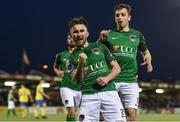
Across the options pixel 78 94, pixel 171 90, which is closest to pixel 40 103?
pixel 78 94

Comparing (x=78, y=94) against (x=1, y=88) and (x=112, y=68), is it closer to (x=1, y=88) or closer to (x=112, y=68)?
(x=112, y=68)

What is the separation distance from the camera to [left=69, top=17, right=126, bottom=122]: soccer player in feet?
24.1

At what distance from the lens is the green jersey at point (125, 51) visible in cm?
948

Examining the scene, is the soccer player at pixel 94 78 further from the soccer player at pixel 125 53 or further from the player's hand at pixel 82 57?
the soccer player at pixel 125 53

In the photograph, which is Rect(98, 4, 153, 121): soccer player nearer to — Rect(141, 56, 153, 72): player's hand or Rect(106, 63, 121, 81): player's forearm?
Rect(141, 56, 153, 72): player's hand

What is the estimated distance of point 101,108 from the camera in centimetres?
743

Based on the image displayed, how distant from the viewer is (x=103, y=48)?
757 centimetres

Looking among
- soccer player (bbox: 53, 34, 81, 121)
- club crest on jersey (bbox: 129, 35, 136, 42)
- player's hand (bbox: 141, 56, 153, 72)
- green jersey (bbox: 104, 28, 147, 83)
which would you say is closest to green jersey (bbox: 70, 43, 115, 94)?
green jersey (bbox: 104, 28, 147, 83)

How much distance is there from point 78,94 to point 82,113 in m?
4.45

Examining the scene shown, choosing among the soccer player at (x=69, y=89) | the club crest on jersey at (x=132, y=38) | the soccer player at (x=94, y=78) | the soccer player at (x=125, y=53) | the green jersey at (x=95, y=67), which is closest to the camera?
the soccer player at (x=94, y=78)

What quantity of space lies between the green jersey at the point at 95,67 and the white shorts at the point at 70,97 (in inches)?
160

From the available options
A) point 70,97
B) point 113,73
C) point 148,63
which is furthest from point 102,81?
point 70,97

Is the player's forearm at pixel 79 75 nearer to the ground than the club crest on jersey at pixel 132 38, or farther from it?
nearer to the ground

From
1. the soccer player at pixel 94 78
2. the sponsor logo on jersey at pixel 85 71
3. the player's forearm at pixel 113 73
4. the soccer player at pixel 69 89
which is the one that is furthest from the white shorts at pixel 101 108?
the soccer player at pixel 69 89
